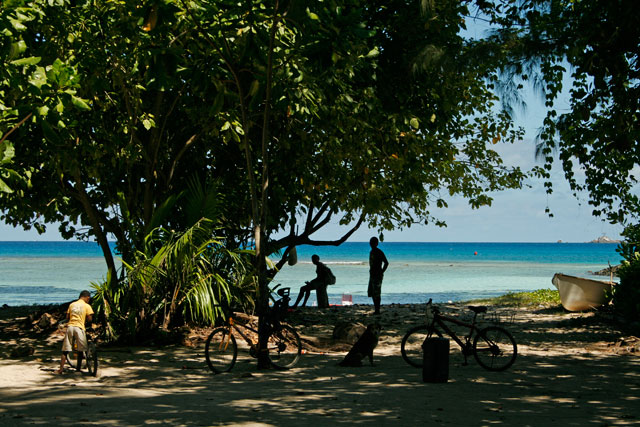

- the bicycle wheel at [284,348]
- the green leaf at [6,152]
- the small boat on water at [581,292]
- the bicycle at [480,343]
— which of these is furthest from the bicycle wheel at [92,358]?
the small boat on water at [581,292]

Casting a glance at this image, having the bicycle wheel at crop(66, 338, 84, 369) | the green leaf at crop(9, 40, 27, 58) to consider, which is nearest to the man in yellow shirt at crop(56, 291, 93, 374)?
the bicycle wheel at crop(66, 338, 84, 369)

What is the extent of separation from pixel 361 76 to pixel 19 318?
1051 centimetres

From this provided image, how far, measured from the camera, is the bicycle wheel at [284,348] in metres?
10.5

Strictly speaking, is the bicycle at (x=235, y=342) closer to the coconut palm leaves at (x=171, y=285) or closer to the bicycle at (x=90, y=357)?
the coconut palm leaves at (x=171, y=285)

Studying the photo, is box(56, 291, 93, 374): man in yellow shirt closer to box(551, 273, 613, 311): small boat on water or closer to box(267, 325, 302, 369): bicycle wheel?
box(267, 325, 302, 369): bicycle wheel

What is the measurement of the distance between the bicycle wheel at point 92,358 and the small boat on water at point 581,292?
11644 mm

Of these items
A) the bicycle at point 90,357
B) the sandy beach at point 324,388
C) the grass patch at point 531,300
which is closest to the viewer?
the sandy beach at point 324,388

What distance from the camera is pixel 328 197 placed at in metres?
15.5

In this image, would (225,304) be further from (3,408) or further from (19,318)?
(19,318)

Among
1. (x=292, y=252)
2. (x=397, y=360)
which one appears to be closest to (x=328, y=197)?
(x=292, y=252)

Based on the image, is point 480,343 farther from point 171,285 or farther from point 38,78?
point 38,78

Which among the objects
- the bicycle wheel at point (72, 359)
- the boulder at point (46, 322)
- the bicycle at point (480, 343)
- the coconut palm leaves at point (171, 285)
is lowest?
the bicycle wheel at point (72, 359)

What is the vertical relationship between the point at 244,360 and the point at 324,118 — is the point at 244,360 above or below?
below

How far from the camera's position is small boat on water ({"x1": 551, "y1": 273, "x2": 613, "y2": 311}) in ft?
55.5
